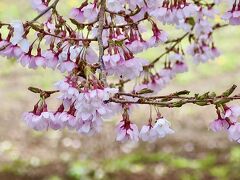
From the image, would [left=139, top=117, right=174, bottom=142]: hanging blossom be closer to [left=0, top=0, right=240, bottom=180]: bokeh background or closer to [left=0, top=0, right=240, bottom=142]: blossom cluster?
[left=0, top=0, right=240, bottom=142]: blossom cluster

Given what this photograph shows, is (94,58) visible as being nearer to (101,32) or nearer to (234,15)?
(101,32)

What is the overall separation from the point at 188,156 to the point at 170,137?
0.52 metres

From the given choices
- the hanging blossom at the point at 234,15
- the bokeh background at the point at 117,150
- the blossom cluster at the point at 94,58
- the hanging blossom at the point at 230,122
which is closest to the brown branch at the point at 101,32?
the blossom cluster at the point at 94,58

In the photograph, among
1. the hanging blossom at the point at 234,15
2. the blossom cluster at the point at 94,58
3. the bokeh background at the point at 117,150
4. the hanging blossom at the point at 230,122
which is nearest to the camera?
the blossom cluster at the point at 94,58

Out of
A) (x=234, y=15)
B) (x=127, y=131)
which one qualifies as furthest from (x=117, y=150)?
(x=127, y=131)

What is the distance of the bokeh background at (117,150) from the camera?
6.64m

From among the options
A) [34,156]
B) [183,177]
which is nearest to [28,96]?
[34,156]

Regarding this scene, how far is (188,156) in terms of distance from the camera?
6.96m

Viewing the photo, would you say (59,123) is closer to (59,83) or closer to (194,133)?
(59,83)

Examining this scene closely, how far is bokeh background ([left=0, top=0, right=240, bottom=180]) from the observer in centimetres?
664

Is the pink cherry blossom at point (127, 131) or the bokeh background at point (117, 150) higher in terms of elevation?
the bokeh background at point (117, 150)

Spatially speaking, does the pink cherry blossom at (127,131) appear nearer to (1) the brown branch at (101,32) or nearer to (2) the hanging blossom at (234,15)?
(1) the brown branch at (101,32)

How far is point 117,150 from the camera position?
7277 mm

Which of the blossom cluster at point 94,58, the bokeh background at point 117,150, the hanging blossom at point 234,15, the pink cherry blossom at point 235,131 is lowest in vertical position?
the pink cherry blossom at point 235,131
